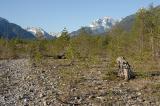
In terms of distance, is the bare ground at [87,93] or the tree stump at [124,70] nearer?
the bare ground at [87,93]

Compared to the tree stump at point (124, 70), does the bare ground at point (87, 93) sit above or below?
below

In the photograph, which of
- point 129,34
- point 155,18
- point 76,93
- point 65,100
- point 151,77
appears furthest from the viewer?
point 129,34

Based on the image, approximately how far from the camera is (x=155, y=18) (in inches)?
2680

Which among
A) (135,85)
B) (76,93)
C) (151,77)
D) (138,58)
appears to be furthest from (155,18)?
(76,93)

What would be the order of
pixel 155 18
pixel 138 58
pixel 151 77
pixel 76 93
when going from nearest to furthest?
pixel 76 93, pixel 151 77, pixel 138 58, pixel 155 18

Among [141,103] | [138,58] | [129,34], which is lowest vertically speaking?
[141,103]

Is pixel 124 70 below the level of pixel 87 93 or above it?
above

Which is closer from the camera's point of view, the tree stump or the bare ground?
the bare ground

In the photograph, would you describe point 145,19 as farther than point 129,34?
No

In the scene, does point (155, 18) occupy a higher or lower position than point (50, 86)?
higher

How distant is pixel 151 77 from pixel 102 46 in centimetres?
8204

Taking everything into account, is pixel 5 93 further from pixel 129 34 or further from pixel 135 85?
pixel 129 34

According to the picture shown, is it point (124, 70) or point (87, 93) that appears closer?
point (87, 93)

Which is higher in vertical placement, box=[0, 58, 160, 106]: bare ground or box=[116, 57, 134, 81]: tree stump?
box=[116, 57, 134, 81]: tree stump
